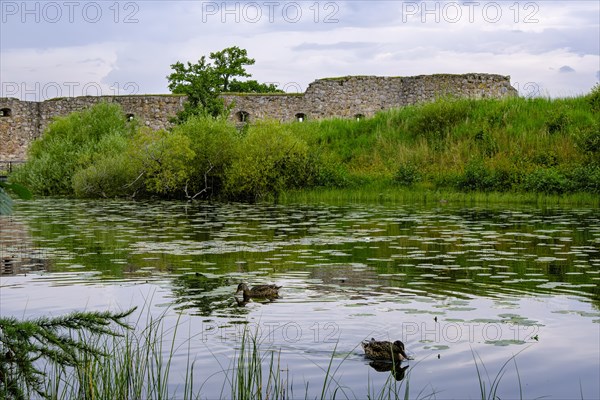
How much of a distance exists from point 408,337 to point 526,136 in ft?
65.2

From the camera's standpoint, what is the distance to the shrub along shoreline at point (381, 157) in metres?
24.7

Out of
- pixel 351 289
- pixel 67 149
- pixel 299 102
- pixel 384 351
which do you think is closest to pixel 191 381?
pixel 384 351

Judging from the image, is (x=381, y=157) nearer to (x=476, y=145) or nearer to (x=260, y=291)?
(x=476, y=145)

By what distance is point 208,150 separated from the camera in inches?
1072

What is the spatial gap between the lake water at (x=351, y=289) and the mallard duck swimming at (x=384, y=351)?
9 centimetres

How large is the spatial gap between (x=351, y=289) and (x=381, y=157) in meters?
18.6

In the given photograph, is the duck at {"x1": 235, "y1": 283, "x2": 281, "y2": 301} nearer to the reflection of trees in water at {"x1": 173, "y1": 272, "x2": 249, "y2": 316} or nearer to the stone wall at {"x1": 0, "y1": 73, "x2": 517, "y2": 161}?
the reflection of trees in water at {"x1": 173, "y1": 272, "x2": 249, "y2": 316}

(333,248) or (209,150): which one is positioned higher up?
(209,150)

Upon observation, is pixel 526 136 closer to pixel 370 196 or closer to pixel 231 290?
pixel 370 196

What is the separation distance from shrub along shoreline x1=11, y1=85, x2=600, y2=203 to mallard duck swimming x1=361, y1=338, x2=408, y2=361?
707 inches

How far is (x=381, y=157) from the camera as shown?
27.9 meters

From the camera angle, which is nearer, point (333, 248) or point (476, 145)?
point (333, 248)

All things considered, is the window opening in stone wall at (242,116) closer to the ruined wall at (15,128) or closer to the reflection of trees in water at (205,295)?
the ruined wall at (15,128)

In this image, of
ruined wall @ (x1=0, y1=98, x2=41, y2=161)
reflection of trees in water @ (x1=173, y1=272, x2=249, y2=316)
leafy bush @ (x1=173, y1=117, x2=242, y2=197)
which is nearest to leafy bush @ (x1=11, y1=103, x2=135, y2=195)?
leafy bush @ (x1=173, y1=117, x2=242, y2=197)
